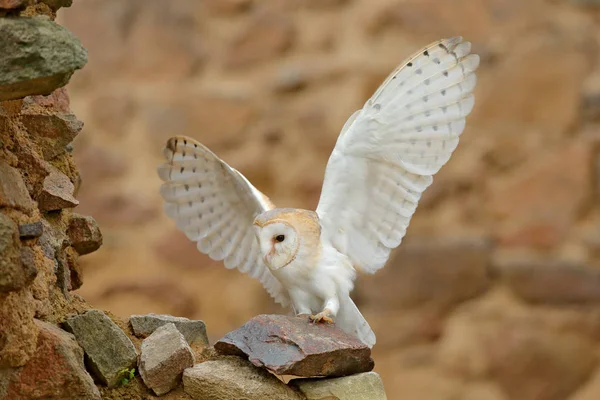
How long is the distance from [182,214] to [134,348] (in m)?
0.49

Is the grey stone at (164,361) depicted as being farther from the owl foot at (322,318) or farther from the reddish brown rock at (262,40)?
the reddish brown rock at (262,40)

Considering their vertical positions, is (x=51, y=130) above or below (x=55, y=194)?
above

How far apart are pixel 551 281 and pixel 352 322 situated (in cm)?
135

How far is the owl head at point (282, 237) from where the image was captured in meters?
1.85

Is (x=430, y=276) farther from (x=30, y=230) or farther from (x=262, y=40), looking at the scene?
(x=30, y=230)

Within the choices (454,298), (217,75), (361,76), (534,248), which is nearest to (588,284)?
(534,248)

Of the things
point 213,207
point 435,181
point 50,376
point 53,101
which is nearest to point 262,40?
point 435,181

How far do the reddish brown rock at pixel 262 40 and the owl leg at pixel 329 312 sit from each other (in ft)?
5.33

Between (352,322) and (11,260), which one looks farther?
(352,322)

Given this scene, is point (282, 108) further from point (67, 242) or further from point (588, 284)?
point (67, 242)

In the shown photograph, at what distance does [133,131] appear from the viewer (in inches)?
136

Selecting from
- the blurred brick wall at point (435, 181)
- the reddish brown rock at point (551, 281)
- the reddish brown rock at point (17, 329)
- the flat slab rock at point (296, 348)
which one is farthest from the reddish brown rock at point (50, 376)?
the reddish brown rock at point (551, 281)

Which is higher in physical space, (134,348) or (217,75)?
(217,75)

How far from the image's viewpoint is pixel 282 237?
1.85m
